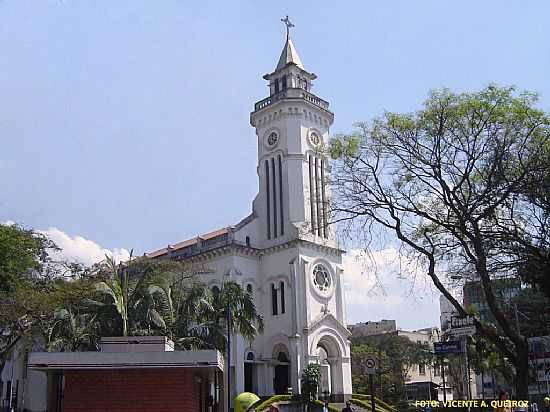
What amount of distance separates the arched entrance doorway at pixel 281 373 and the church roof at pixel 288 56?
22.2 meters

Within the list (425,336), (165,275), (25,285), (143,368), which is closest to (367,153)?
(143,368)

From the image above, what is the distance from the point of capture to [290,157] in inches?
1941

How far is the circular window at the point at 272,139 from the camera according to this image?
5069 cm

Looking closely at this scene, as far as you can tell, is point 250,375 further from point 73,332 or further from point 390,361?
point 390,361

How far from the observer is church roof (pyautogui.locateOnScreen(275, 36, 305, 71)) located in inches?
2111

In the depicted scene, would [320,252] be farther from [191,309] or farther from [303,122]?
[191,309]

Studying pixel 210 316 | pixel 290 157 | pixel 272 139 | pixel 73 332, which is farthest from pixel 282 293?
pixel 73 332

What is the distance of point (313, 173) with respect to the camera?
164ft

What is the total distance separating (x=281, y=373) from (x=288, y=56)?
80.2 ft

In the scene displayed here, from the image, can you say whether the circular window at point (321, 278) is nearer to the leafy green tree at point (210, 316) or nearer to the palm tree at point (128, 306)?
the leafy green tree at point (210, 316)

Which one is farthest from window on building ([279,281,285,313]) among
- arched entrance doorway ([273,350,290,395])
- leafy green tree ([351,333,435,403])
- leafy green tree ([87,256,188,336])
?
leafy green tree ([351,333,435,403])

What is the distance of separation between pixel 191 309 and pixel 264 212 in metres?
20.0

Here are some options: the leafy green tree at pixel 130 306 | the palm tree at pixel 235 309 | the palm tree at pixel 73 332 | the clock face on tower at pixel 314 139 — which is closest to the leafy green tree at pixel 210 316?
the palm tree at pixel 235 309

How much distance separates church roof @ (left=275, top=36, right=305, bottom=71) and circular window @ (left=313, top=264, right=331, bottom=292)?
16.1 metres
